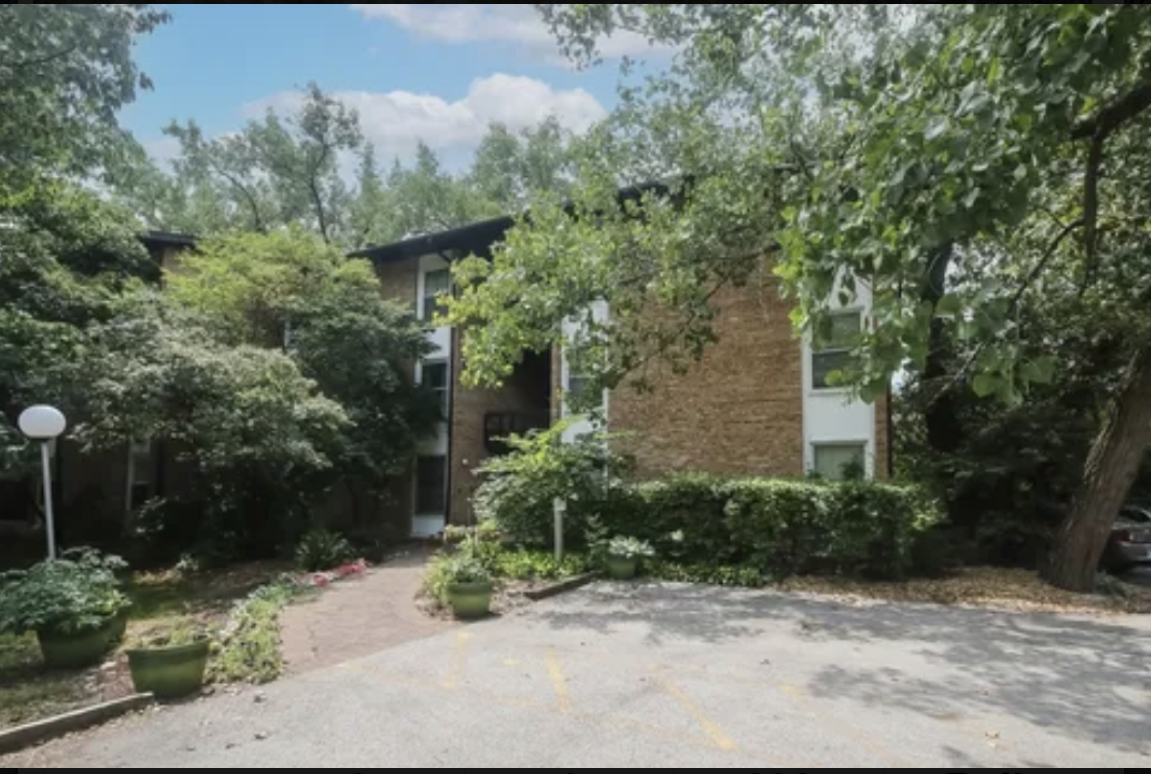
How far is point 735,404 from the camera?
15422 millimetres

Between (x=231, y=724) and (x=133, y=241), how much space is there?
51.6 feet

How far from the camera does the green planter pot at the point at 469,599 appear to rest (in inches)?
366

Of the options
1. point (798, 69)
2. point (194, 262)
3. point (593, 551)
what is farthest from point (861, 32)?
point (194, 262)

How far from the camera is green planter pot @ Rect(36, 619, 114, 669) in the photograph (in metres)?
7.58

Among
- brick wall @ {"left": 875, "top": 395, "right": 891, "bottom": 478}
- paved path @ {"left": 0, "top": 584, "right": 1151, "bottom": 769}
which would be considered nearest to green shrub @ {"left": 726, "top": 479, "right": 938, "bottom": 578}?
brick wall @ {"left": 875, "top": 395, "right": 891, "bottom": 478}

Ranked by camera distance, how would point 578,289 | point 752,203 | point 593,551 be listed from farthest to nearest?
1. point 593,551
2. point 578,289
3. point 752,203

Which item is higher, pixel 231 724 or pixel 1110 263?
pixel 1110 263

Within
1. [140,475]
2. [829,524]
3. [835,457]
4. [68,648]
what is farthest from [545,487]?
[140,475]

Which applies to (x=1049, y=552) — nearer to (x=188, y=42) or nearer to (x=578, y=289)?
(x=578, y=289)

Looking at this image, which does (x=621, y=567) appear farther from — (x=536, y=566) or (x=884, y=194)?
(x=884, y=194)

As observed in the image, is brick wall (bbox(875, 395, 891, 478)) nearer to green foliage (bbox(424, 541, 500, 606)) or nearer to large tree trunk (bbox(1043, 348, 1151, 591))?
large tree trunk (bbox(1043, 348, 1151, 591))

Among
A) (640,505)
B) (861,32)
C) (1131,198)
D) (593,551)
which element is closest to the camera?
(861,32)

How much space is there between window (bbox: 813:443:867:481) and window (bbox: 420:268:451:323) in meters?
10.6

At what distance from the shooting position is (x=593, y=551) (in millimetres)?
12273
